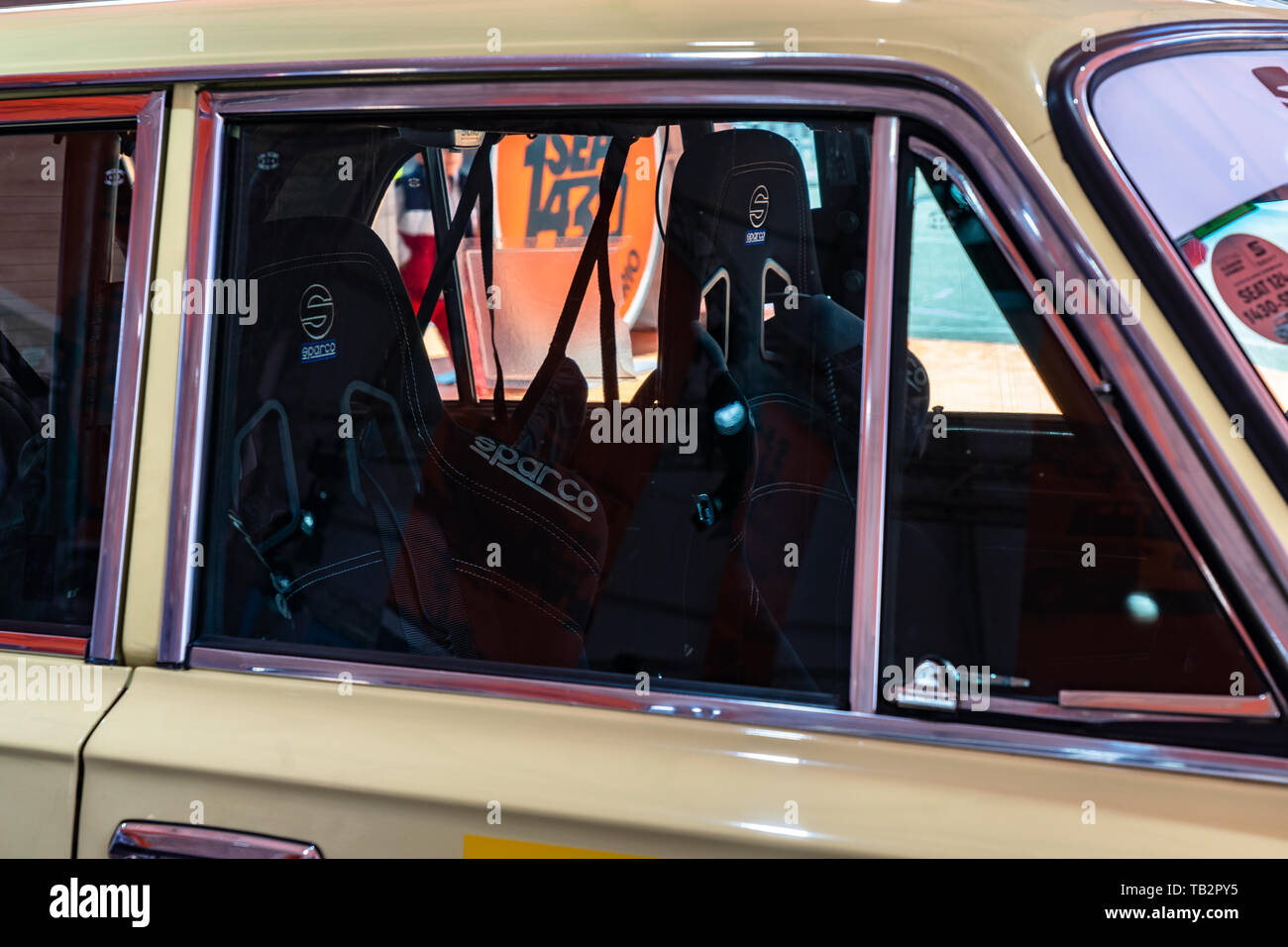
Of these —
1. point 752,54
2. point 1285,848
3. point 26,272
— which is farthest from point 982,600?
point 26,272

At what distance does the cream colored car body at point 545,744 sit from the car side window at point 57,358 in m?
0.13

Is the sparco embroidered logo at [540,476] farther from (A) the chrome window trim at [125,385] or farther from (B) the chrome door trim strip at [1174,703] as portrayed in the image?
(B) the chrome door trim strip at [1174,703]

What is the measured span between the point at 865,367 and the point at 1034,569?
11.2 inches

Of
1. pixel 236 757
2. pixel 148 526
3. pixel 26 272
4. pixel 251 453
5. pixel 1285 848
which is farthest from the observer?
pixel 26 272

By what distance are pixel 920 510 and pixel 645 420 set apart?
88 cm

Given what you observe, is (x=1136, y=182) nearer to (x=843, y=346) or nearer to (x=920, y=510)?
(x=920, y=510)

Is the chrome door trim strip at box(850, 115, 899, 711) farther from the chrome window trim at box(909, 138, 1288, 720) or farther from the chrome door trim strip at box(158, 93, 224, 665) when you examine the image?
the chrome door trim strip at box(158, 93, 224, 665)

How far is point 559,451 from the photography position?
1.79 metres

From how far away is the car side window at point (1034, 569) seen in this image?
1.03m

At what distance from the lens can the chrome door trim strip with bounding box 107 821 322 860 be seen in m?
1.13

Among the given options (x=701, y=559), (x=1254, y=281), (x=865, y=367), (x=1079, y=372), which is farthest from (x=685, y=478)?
(x=1254, y=281)

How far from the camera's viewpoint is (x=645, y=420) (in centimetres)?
195

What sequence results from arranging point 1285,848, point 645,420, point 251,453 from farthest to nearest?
point 645,420 → point 251,453 → point 1285,848

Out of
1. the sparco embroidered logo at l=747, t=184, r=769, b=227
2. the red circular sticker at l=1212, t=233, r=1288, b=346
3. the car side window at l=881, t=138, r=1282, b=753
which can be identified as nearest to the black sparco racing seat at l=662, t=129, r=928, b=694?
the sparco embroidered logo at l=747, t=184, r=769, b=227
